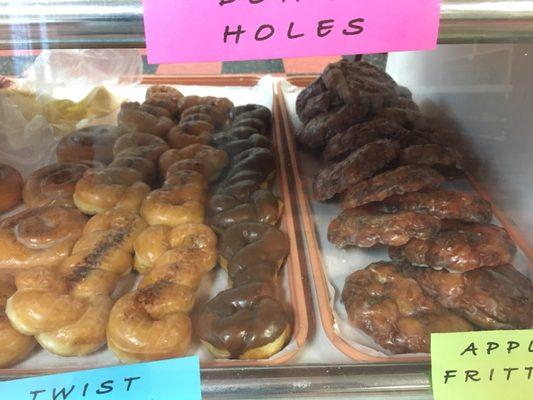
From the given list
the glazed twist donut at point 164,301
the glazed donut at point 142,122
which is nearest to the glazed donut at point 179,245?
the glazed twist donut at point 164,301

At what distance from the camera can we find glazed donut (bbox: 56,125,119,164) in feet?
3.73

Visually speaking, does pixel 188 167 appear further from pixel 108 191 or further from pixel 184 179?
pixel 108 191

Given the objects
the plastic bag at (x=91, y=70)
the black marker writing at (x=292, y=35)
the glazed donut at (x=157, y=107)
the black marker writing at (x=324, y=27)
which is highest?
the black marker writing at (x=324, y=27)

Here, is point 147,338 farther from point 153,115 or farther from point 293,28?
point 153,115

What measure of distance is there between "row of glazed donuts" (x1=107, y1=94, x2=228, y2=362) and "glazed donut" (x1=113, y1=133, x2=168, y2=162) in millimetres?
40

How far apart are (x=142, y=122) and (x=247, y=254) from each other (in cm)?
57

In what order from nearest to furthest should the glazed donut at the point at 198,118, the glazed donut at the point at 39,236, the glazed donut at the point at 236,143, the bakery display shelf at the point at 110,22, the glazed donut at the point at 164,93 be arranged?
the bakery display shelf at the point at 110,22
the glazed donut at the point at 39,236
the glazed donut at the point at 236,143
the glazed donut at the point at 198,118
the glazed donut at the point at 164,93

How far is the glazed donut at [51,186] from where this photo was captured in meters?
1.01

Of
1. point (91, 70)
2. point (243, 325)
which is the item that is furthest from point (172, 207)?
point (91, 70)

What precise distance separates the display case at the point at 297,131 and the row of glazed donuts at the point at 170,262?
15 mm

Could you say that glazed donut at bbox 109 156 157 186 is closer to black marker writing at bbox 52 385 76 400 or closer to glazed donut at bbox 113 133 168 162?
glazed donut at bbox 113 133 168 162

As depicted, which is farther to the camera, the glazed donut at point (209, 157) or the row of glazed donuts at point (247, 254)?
the glazed donut at point (209, 157)

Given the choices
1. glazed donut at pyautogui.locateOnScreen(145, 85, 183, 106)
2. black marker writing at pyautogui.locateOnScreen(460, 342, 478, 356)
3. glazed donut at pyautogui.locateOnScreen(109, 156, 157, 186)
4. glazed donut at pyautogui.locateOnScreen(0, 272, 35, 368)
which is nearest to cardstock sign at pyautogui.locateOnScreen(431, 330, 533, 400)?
black marker writing at pyautogui.locateOnScreen(460, 342, 478, 356)

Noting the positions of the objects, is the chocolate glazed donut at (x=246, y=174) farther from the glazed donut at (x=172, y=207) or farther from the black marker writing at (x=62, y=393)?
the black marker writing at (x=62, y=393)
